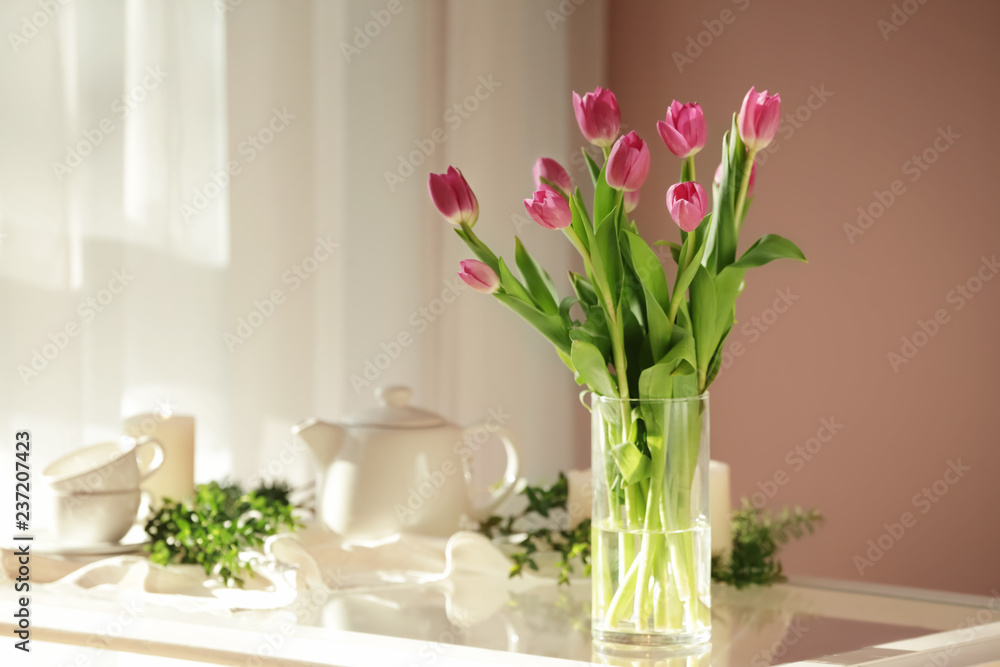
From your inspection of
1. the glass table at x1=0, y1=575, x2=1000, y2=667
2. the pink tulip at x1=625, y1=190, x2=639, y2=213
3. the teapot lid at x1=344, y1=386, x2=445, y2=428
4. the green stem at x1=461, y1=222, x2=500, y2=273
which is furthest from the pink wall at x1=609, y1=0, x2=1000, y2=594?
the green stem at x1=461, y1=222, x2=500, y2=273

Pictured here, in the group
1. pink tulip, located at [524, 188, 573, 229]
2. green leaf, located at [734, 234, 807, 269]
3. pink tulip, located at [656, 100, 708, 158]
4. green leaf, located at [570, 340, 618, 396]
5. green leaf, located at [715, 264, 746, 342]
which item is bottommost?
green leaf, located at [570, 340, 618, 396]

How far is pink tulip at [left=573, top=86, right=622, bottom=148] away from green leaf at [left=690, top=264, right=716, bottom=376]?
123 mm

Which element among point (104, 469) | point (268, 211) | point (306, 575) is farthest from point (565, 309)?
point (268, 211)

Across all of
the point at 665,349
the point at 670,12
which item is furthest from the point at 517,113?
the point at 665,349

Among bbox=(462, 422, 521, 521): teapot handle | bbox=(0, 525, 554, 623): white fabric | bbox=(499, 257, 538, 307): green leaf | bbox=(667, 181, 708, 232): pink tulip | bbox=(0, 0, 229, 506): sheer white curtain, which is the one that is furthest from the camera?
bbox=(0, 0, 229, 506): sheer white curtain

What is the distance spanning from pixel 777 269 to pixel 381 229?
980 millimetres

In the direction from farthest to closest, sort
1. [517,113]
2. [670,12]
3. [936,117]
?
[670,12] → [517,113] → [936,117]

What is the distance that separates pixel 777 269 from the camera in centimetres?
249

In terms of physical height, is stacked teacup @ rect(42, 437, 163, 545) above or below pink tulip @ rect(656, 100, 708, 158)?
below

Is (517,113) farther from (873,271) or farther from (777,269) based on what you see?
(873,271)

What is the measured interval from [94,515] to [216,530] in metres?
0.15

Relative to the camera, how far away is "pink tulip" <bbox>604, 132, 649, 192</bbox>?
73 cm

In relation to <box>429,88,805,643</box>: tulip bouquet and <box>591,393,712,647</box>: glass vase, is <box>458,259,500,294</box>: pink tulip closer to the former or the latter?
<box>429,88,805,643</box>: tulip bouquet

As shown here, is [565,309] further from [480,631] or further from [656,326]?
[480,631]
